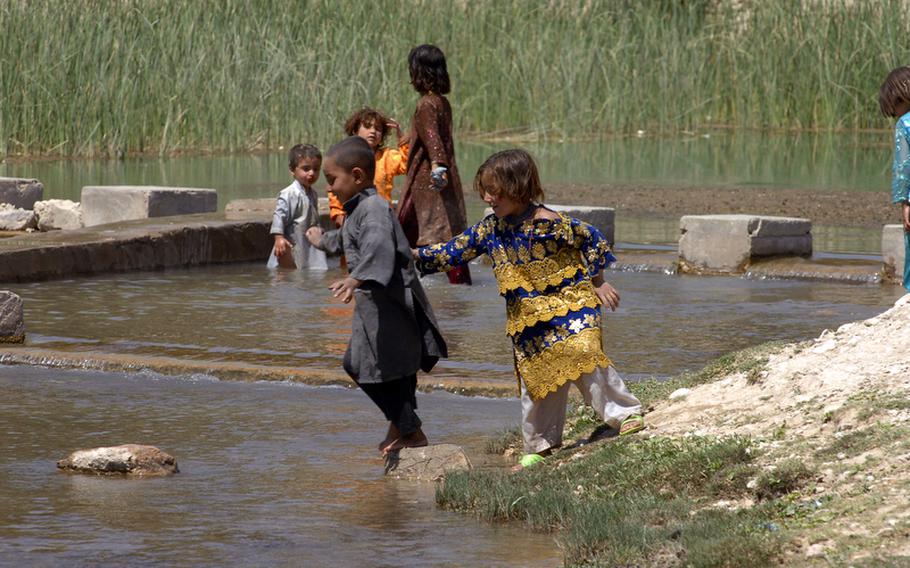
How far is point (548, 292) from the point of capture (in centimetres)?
621

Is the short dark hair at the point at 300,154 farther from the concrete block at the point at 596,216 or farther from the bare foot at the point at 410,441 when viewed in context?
the bare foot at the point at 410,441

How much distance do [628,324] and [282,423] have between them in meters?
3.14

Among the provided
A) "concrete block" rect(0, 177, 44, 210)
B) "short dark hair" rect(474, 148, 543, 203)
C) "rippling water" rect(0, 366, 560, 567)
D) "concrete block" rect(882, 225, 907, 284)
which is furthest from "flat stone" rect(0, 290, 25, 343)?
"concrete block" rect(0, 177, 44, 210)

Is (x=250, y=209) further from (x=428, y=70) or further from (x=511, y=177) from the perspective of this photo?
(x=511, y=177)

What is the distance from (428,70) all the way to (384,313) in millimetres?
5000

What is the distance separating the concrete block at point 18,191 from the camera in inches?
606

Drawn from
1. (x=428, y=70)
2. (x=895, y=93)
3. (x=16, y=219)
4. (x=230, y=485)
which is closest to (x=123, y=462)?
(x=230, y=485)

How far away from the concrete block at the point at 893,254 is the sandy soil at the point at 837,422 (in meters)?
4.87

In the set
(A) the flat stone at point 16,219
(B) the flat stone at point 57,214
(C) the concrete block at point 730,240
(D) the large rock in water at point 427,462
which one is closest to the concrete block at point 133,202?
(B) the flat stone at point 57,214

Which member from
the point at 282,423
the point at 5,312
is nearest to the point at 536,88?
the point at 5,312

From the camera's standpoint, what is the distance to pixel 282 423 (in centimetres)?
698

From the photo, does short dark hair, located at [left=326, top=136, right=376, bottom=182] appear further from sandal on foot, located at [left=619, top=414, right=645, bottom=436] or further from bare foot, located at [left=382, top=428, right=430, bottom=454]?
sandal on foot, located at [left=619, top=414, right=645, bottom=436]

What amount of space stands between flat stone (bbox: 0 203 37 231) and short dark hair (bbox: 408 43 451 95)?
15.6 feet

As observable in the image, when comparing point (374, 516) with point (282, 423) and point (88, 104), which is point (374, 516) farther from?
point (88, 104)
